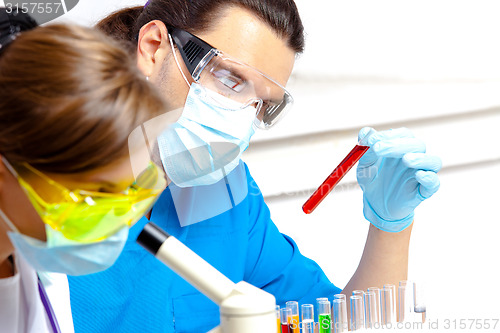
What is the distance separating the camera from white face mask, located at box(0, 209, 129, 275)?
66 cm

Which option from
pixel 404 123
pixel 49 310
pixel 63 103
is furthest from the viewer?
pixel 404 123

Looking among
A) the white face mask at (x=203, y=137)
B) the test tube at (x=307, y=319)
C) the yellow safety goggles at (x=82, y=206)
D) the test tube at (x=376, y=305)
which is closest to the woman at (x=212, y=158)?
the white face mask at (x=203, y=137)

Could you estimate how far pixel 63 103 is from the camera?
0.61 metres

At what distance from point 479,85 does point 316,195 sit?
928 mm

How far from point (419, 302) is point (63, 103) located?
74 centimetres

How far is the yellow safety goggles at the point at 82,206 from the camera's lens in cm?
64

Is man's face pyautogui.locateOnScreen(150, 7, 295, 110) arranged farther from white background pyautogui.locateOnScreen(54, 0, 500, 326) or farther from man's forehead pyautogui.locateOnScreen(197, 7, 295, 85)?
white background pyautogui.locateOnScreen(54, 0, 500, 326)

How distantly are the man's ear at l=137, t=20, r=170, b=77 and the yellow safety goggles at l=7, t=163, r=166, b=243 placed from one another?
430 millimetres

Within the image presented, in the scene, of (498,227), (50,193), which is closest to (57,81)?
(50,193)

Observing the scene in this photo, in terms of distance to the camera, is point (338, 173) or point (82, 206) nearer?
point (82, 206)

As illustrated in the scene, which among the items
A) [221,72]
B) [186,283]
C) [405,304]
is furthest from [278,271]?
[221,72]

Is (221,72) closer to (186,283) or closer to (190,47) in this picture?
(190,47)

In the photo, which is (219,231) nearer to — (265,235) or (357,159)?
(265,235)

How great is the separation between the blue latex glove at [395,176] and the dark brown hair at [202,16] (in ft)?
0.81
